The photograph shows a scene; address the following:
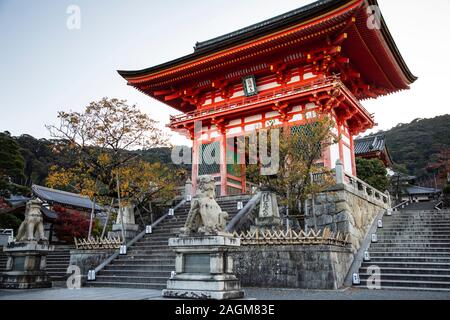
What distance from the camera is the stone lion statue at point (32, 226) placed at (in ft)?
40.2

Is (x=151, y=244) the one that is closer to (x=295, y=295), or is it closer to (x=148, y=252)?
(x=148, y=252)

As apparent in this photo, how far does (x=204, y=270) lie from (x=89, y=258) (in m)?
8.45

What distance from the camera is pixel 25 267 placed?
11648 mm

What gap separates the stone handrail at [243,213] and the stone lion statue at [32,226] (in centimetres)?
672

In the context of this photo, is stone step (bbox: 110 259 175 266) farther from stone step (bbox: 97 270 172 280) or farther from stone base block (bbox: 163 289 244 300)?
stone base block (bbox: 163 289 244 300)

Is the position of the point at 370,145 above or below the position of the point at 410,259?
above

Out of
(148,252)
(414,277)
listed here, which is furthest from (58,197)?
(414,277)

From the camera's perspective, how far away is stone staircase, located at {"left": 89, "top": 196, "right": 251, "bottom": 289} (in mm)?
11719

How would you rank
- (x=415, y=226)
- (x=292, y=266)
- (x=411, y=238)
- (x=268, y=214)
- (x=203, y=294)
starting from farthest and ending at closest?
(x=415, y=226), (x=411, y=238), (x=268, y=214), (x=292, y=266), (x=203, y=294)

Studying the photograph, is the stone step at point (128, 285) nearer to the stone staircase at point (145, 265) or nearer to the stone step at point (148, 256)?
the stone staircase at point (145, 265)

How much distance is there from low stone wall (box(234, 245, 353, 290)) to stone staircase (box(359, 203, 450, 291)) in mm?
1534

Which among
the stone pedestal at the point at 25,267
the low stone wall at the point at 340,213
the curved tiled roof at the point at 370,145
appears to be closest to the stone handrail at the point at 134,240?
the stone pedestal at the point at 25,267

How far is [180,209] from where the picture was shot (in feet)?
59.1

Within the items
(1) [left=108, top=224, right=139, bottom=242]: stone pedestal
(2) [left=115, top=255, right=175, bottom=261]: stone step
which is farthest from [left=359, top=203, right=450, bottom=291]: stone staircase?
(1) [left=108, top=224, right=139, bottom=242]: stone pedestal
